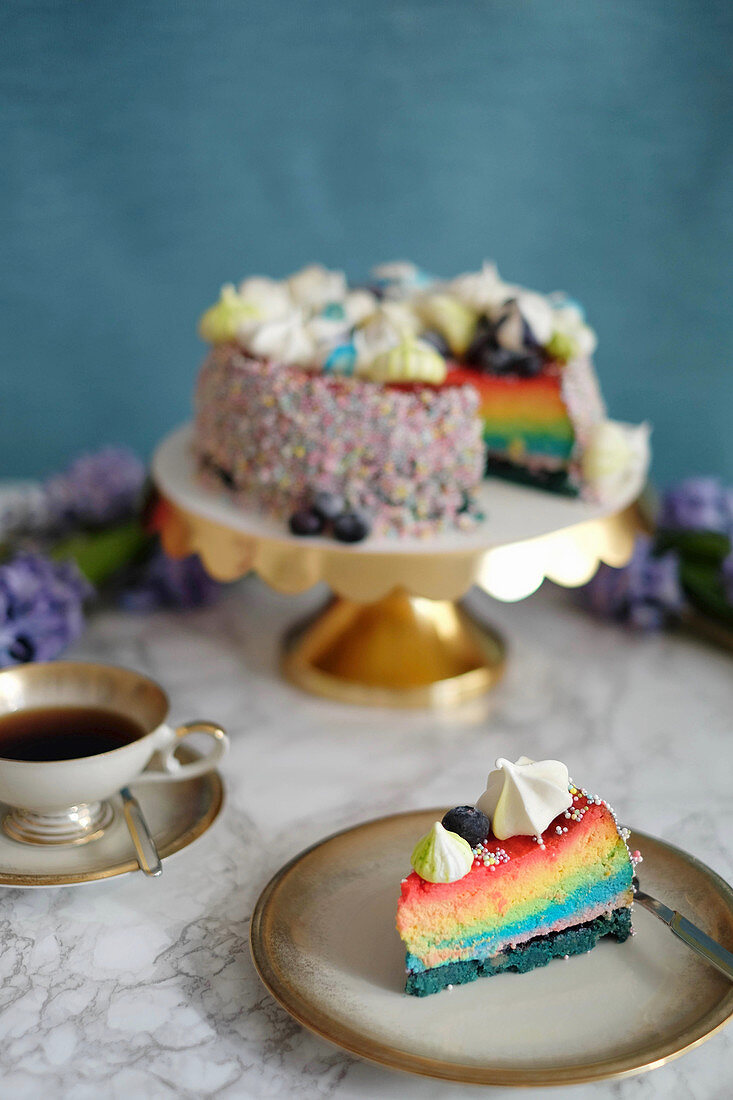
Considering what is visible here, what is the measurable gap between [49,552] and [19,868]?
76 centimetres

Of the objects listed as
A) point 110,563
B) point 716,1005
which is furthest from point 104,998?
point 110,563

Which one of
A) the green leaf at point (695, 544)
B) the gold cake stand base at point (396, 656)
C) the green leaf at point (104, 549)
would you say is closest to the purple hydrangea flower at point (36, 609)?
the green leaf at point (104, 549)

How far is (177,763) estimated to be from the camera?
115 centimetres

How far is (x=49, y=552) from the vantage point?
5.62 ft

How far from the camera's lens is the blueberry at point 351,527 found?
1.34 meters

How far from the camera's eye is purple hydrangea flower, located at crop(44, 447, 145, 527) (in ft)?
5.80

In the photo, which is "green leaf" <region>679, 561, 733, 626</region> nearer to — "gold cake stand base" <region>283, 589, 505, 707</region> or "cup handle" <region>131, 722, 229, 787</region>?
"gold cake stand base" <region>283, 589, 505, 707</region>

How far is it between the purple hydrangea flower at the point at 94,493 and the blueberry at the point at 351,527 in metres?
0.58

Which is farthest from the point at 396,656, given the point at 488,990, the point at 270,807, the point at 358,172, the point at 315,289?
the point at 358,172

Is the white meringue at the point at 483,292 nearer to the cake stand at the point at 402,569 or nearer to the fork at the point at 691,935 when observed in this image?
the cake stand at the point at 402,569

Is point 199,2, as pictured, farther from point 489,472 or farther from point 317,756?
point 317,756

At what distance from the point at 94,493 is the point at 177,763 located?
0.74m

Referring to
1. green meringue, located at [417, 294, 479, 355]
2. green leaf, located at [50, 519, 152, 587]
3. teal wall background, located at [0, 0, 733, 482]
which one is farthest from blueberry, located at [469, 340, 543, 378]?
teal wall background, located at [0, 0, 733, 482]

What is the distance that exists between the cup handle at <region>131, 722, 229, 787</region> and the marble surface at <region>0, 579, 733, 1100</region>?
0.10 meters
